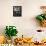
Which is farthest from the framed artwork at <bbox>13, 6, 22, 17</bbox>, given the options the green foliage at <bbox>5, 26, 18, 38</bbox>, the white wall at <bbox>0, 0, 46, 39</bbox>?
the green foliage at <bbox>5, 26, 18, 38</bbox>

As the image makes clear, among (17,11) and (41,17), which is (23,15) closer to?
(17,11)

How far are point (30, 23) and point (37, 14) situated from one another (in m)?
0.20

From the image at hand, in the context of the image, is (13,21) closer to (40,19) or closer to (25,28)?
(25,28)

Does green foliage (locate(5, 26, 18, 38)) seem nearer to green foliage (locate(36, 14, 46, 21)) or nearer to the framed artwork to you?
the framed artwork

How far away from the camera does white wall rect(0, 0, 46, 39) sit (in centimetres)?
323

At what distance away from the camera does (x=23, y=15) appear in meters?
3.24

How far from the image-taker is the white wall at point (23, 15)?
3.23 meters

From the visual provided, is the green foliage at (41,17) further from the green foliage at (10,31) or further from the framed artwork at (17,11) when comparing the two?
the green foliage at (10,31)

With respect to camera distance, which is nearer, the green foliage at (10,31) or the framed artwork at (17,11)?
the green foliage at (10,31)

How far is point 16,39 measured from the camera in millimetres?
3109

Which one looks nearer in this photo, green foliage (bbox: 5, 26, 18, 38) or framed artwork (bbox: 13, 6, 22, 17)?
green foliage (bbox: 5, 26, 18, 38)

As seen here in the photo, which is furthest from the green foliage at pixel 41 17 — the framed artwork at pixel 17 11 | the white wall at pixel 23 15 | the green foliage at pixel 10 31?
the green foliage at pixel 10 31

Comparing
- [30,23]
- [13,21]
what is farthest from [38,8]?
[13,21]

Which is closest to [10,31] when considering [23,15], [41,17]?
[23,15]
